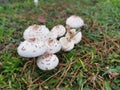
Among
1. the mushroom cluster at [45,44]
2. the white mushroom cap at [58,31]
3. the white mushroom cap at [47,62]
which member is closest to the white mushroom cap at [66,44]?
the mushroom cluster at [45,44]

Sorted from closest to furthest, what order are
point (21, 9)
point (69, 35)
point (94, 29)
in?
1. point (69, 35)
2. point (94, 29)
3. point (21, 9)

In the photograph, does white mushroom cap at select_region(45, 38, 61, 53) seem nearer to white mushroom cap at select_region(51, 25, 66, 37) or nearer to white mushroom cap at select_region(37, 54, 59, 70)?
white mushroom cap at select_region(37, 54, 59, 70)

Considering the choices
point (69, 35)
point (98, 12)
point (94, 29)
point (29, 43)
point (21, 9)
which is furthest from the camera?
point (21, 9)

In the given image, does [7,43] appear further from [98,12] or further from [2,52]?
[98,12]

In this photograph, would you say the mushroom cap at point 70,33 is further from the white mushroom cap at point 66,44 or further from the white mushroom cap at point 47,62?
the white mushroom cap at point 47,62

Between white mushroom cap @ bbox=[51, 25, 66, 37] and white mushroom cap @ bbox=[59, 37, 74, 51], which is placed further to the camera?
white mushroom cap @ bbox=[51, 25, 66, 37]

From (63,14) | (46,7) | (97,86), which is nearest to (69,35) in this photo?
(97,86)

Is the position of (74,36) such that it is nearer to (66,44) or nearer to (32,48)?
(66,44)

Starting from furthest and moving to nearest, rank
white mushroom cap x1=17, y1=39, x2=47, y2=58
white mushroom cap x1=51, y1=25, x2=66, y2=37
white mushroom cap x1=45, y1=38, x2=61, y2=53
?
white mushroom cap x1=51, y1=25, x2=66, y2=37 < white mushroom cap x1=45, y1=38, x2=61, y2=53 < white mushroom cap x1=17, y1=39, x2=47, y2=58

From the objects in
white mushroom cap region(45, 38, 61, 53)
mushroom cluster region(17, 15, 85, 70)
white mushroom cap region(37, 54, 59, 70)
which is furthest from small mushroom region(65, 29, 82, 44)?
white mushroom cap region(37, 54, 59, 70)
